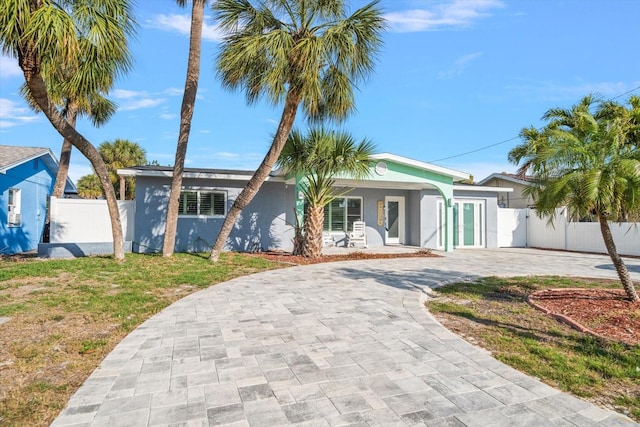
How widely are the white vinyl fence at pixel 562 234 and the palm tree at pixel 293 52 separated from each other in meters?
10.0

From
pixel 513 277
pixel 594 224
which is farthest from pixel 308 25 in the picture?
pixel 594 224

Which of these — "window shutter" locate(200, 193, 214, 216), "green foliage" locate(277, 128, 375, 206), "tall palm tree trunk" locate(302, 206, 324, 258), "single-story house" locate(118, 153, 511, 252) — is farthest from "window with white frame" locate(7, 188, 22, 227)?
"tall palm tree trunk" locate(302, 206, 324, 258)

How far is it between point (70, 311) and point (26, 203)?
540 inches

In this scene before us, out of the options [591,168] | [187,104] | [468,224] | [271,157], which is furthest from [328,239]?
[591,168]

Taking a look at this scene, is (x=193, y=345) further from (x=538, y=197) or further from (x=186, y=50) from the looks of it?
(x=186, y=50)

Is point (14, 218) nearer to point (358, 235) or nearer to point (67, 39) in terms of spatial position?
point (67, 39)

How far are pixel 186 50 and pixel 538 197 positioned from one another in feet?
32.4

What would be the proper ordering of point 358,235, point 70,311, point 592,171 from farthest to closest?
point 358,235 → point 70,311 → point 592,171

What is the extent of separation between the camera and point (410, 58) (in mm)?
12625

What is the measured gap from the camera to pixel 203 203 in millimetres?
13992

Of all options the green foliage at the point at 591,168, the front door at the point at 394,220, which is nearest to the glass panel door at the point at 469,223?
the front door at the point at 394,220

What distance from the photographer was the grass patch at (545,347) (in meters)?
3.03

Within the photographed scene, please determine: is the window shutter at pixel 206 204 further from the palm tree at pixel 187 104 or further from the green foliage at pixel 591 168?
the green foliage at pixel 591 168

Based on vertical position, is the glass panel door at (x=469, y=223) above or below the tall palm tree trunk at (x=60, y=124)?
below
